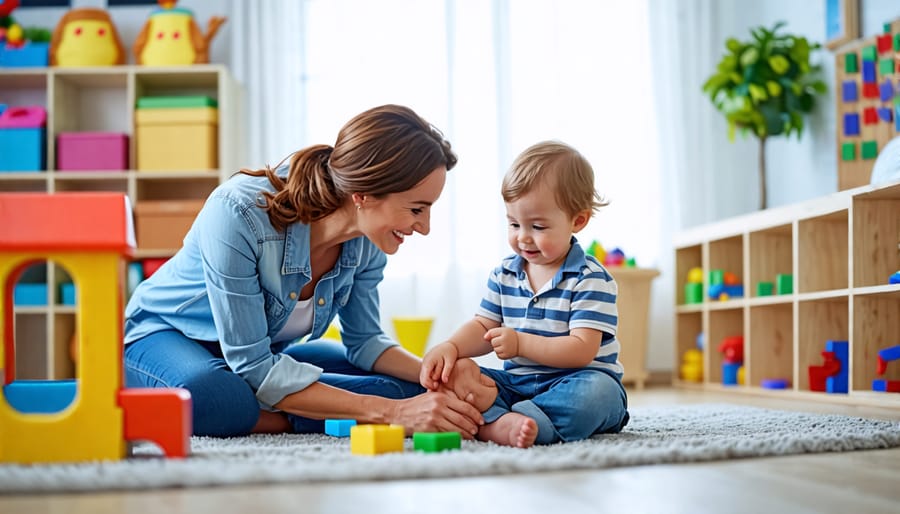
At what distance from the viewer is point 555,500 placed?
104 centimetres

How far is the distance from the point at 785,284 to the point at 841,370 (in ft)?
1.22

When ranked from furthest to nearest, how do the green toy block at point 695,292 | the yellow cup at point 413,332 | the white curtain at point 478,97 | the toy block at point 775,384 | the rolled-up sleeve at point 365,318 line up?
1. the white curtain at point 478,97
2. the yellow cup at point 413,332
3. the green toy block at point 695,292
4. the toy block at point 775,384
5. the rolled-up sleeve at point 365,318

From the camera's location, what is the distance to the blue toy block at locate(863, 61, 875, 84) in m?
3.21

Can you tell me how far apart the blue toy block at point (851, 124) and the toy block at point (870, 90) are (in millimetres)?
79

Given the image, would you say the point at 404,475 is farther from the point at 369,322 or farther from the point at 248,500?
the point at 369,322

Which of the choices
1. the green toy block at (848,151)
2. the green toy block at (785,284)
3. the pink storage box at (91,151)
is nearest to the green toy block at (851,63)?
the green toy block at (848,151)

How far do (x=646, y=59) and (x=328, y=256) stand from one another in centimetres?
268

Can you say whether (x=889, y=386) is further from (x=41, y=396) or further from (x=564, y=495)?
(x=41, y=396)

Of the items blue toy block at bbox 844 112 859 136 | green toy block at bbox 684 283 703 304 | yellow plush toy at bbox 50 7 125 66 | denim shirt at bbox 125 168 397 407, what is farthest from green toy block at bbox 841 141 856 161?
yellow plush toy at bbox 50 7 125 66

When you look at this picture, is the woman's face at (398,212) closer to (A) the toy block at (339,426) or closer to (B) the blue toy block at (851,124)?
(A) the toy block at (339,426)

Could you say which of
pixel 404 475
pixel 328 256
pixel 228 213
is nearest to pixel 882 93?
pixel 328 256

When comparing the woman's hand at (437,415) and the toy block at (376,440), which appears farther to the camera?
the woman's hand at (437,415)

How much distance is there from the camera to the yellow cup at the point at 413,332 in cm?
376

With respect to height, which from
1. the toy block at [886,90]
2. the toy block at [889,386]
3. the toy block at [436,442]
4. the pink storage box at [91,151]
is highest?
the toy block at [886,90]
